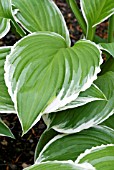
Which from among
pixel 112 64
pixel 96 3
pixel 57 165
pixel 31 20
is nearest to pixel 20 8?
pixel 31 20

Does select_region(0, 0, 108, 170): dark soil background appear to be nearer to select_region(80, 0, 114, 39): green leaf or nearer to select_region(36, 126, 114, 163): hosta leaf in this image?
select_region(36, 126, 114, 163): hosta leaf

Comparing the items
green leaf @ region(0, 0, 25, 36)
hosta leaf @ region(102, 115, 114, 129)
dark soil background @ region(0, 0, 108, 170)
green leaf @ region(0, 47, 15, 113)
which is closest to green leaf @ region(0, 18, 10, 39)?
green leaf @ region(0, 0, 25, 36)

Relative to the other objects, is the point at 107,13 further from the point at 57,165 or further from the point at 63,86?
the point at 57,165

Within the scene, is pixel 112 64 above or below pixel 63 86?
below

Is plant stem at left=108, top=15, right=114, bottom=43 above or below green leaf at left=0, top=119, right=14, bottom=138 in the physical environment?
above

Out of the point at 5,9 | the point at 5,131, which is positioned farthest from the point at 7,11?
the point at 5,131

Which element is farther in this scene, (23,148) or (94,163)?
(23,148)

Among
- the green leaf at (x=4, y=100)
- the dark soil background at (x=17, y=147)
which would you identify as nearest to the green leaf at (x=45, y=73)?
the green leaf at (x=4, y=100)
